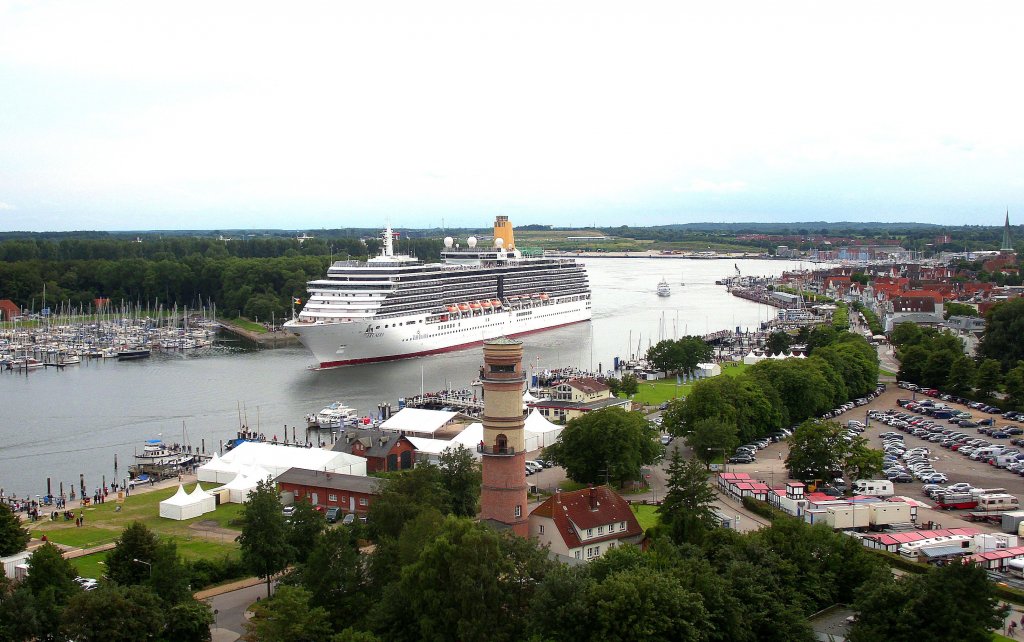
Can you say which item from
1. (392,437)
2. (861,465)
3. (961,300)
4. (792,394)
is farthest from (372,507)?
(961,300)

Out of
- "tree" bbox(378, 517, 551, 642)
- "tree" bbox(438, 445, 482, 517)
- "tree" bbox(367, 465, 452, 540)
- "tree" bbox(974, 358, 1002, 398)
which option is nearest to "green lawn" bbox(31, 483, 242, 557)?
"tree" bbox(367, 465, 452, 540)

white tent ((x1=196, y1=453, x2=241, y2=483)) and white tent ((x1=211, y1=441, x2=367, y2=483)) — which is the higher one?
white tent ((x1=211, y1=441, x2=367, y2=483))

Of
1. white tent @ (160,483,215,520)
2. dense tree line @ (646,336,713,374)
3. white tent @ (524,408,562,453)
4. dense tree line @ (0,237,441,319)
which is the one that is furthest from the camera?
dense tree line @ (0,237,441,319)

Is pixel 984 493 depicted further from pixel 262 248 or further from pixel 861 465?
pixel 262 248

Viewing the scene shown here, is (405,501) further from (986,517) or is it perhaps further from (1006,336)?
(1006,336)

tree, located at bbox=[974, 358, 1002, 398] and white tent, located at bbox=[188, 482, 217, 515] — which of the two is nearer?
white tent, located at bbox=[188, 482, 217, 515]

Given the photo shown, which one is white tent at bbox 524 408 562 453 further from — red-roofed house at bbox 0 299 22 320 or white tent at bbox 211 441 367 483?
red-roofed house at bbox 0 299 22 320
